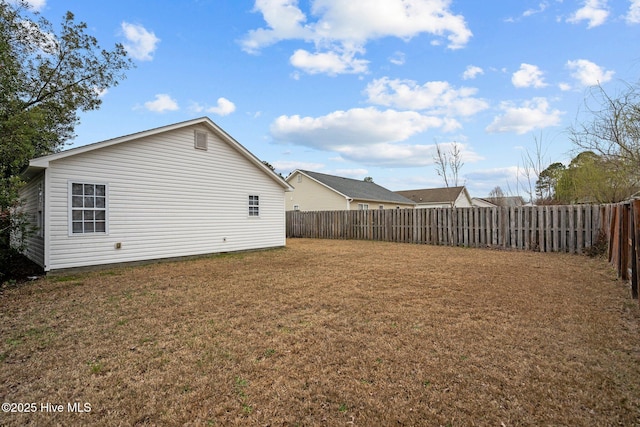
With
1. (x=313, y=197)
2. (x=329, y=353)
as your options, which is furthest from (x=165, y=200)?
(x=313, y=197)

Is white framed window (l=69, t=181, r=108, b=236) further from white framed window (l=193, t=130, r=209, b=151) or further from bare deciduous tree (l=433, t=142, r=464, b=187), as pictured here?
bare deciduous tree (l=433, t=142, r=464, b=187)

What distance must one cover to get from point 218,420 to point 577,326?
4413 mm

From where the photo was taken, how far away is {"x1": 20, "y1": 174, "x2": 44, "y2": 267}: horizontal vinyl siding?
869 centimetres

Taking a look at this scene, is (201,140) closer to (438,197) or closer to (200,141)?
(200,141)

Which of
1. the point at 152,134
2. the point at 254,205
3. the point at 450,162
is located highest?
the point at 450,162

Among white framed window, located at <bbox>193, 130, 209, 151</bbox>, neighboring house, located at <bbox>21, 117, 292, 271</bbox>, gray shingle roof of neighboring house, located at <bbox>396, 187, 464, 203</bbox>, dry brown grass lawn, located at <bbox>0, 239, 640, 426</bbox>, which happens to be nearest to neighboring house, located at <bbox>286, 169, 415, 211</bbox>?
neighboring house, located at <bbox>21, 117, 292, 271</bbox>

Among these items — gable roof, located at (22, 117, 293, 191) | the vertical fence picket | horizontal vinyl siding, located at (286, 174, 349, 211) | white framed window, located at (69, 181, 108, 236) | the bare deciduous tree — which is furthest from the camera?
horizontal vinyl siding, located at (286, 174, 349, 211)

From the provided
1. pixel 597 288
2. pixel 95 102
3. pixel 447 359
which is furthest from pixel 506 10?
pixel 95 102

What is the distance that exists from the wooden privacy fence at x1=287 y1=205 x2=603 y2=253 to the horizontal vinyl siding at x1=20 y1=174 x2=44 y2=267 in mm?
12953

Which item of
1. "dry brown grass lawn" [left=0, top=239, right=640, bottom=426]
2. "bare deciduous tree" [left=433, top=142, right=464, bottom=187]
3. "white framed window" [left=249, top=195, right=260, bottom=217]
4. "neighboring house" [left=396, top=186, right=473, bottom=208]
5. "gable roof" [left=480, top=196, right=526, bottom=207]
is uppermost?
"bare deciduous tree" [left=433, top=142, right=464, bottom=187]

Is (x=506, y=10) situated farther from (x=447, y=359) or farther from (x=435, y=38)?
(x=447, y=359)

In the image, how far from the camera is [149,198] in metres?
9.73

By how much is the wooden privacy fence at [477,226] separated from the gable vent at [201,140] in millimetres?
9144

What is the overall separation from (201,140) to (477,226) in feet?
38.7
